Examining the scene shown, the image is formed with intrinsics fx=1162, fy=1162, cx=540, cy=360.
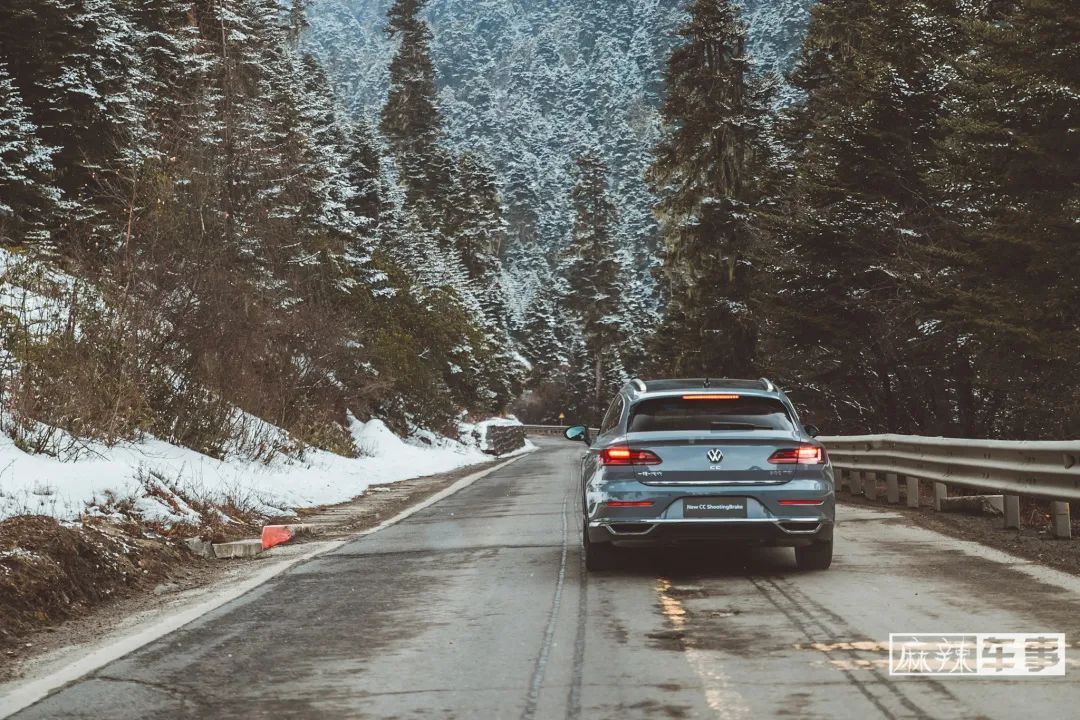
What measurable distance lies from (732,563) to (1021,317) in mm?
7436

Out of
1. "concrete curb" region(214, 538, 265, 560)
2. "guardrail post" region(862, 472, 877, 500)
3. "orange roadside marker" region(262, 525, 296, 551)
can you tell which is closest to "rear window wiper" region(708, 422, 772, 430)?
"concrete curb" region(214, 538, 265, 560)

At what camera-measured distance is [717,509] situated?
889 centimetres

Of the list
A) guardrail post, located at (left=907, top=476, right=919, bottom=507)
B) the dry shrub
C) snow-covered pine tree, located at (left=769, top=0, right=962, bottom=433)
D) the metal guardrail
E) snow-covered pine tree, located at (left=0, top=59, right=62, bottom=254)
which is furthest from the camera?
snow-covered pine tree, located at (left=0, top=59, right=62, bottom=254)

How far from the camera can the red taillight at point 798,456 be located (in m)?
9.04

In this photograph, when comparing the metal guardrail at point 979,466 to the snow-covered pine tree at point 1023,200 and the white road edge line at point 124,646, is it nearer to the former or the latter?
the snow-covered pine tree at point 1023,200

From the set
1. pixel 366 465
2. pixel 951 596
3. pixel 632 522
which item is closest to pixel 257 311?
pixel 366 465

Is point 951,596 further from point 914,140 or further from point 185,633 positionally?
point 914,140

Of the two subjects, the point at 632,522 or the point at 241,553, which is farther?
the point at 241,553

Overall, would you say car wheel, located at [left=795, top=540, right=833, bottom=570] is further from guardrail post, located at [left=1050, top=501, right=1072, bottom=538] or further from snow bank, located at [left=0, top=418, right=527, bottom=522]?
snow bank, located at [left=0, top=418, right=527, bottom=522]

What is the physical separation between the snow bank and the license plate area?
Result: 5.53 metres

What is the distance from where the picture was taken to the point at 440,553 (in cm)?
1121

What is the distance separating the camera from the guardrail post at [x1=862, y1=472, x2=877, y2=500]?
17.4 meters

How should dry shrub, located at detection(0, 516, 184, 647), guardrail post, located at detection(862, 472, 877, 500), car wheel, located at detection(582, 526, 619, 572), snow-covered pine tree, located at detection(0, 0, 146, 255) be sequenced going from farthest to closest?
snow-covered pine tree, located at detection(0, 0, 146, 255) < guardrail post, located at detection(862, 472, 877, 500) < car wheel, located at detection(582, 526, 619, 572) < dry shrub, located at detection(0, 516, 184, 647)

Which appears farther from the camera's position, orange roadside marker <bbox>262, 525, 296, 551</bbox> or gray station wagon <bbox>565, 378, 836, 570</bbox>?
orange roadside marker <bbox>262, 525, 296, 551</bbox>
